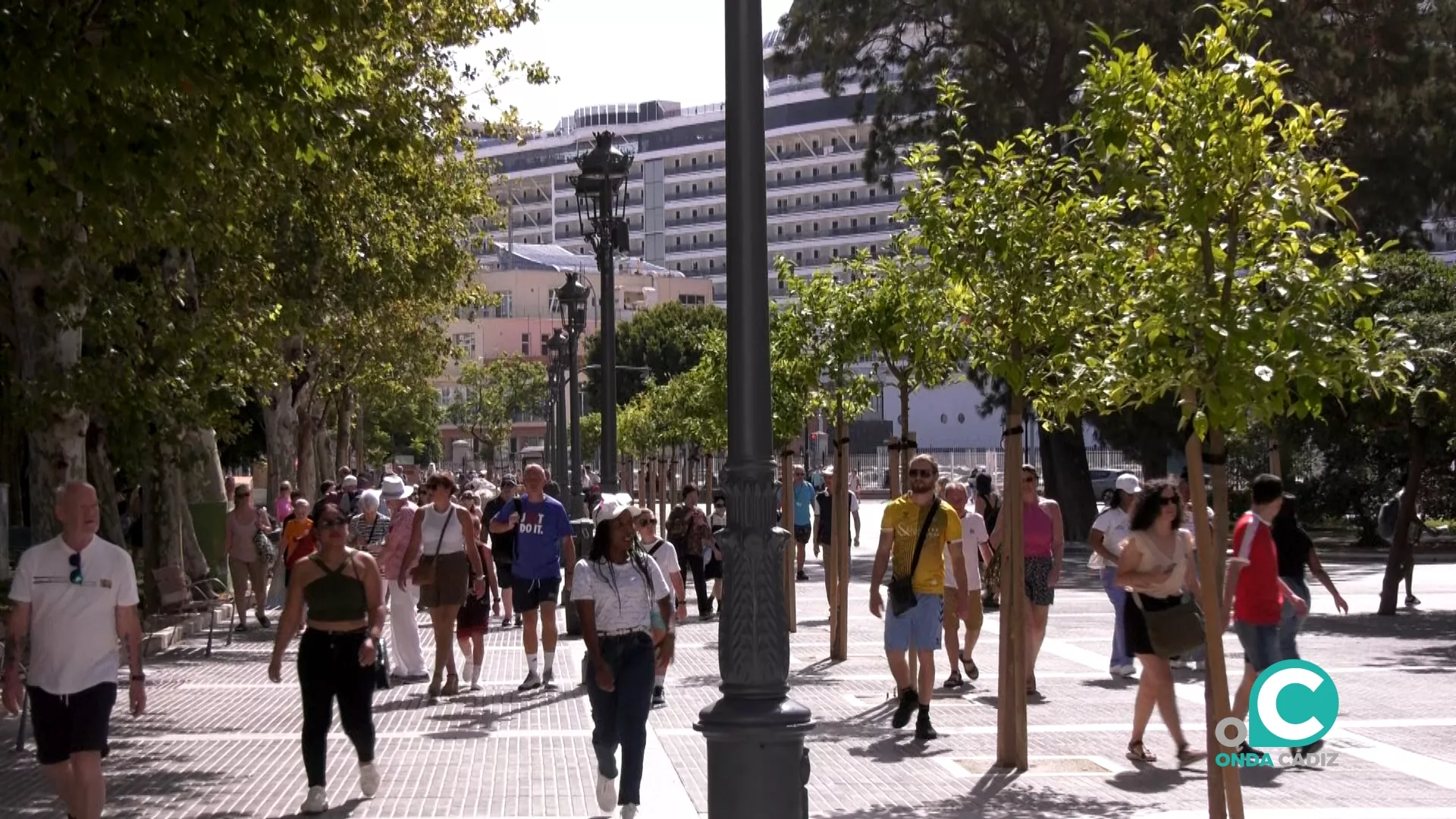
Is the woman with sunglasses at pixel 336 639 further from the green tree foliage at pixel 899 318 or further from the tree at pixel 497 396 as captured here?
the tree at pixel 497 396

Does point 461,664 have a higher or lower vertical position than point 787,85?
lower

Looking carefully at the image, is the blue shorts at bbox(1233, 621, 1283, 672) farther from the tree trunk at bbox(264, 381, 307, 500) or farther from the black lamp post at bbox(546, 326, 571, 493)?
the black lamp post at bbox(546, 326, 571, 493)

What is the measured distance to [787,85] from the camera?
15112 centimetres

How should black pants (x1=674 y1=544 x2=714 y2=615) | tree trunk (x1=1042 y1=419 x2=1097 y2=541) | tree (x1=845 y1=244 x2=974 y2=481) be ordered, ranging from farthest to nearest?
tree trunk (x1=1042 y1=419 x2=1097 y2=541) < black pants (x1=674 y1=544 x2=714 y2=615) < tree (x1=845 y1=244 x2=974 y2=481)

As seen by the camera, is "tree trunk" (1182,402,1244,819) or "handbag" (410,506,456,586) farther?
"handbag" (410,506,456,586)

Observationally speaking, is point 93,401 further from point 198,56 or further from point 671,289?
point 671,289

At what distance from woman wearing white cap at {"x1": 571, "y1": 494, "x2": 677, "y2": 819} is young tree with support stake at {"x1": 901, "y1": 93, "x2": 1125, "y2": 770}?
2.60m

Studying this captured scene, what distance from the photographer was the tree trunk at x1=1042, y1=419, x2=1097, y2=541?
43.9m

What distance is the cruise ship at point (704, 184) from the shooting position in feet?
480

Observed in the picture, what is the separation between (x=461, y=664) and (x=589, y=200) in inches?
270


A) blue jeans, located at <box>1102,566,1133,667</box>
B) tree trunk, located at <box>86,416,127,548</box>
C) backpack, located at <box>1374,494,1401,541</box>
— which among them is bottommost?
blue jeans, located at <box>1102,566,1133,667</box>

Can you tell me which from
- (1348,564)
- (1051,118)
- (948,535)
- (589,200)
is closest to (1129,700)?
(948,535)

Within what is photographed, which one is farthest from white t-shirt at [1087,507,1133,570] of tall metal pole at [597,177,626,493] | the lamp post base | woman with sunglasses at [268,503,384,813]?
the lamp post base

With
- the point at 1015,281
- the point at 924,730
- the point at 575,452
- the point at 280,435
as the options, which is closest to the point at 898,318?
the point at 924,730
